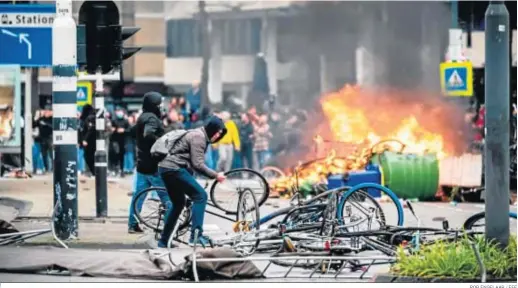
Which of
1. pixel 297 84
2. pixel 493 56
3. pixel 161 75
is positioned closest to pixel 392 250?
pixel 493 56

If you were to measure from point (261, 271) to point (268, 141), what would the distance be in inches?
646

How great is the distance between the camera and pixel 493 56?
1123 centimetres

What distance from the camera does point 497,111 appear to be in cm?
1123

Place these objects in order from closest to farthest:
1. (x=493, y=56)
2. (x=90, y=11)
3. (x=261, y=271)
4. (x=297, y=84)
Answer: (x=493, y=56) < (x=261, y=271) < (x=90, y=11) < (x=297, y=84)

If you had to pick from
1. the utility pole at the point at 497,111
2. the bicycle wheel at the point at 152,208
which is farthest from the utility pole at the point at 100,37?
the utility pole at the point at 497,111

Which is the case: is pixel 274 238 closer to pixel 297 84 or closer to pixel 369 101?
pixel 369 101

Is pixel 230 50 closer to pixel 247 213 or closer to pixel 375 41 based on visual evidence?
pixel 375 41

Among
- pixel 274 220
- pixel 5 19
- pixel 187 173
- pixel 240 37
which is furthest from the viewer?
pixel 240 37

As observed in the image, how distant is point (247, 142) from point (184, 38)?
6.27 metres

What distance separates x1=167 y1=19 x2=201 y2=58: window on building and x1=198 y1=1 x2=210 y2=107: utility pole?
0.66 ft

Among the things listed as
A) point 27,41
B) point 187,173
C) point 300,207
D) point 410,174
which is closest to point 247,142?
point 410,174

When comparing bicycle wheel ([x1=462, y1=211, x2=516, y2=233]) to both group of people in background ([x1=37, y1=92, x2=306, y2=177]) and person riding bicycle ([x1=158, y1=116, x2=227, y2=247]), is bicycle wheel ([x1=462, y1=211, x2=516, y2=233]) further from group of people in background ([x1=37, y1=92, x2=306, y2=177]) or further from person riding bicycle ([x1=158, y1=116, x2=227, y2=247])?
group of people in background ([x1=37, y1=92, x2=306, y2=177])

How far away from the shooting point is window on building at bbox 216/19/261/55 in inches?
1299

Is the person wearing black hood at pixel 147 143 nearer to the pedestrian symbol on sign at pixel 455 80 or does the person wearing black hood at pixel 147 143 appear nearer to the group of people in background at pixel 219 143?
the pedestrian symbol on sign at pixel 455 80
